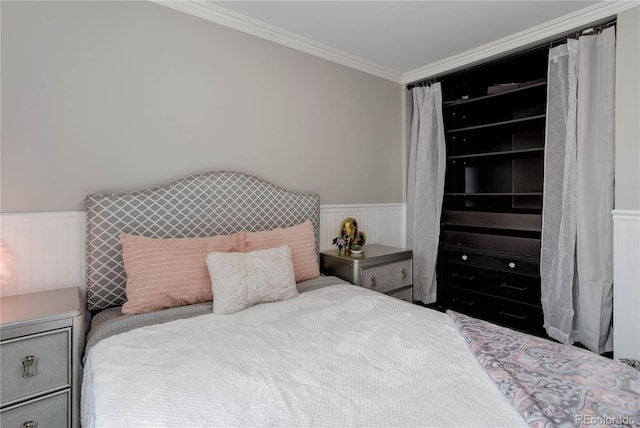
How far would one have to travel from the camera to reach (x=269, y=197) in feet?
8.19

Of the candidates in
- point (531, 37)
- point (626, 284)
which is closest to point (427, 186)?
point (531, 37)

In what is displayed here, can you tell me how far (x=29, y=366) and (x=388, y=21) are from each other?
112 inches

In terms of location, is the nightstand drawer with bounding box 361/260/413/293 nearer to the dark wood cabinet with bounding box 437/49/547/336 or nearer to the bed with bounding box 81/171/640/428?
the bed with bounding box 81/171/640/428

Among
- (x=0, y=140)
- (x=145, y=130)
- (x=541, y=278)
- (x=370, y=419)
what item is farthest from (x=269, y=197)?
(x=541, y=278)

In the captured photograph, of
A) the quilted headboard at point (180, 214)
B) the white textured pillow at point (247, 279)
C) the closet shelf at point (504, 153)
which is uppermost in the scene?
the closet shelf at point (504, 153)

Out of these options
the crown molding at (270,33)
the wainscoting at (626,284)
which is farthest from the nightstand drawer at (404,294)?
the crown molding at (270,33)

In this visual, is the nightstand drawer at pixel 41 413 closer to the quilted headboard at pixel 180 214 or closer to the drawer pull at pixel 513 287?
the quilted headboard at pixel 180 214

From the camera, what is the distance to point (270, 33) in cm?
253

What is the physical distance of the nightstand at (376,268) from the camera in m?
2.59

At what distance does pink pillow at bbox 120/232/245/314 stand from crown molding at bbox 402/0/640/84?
279 centimetres

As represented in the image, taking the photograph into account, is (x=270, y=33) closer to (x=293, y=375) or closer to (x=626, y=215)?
(x=293, y=375)

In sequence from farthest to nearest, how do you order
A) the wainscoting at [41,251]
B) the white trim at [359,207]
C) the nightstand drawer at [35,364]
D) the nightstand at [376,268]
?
the white trim at [359,207] → the nightstand at [376,268] → the wainscoting at [41,251] → the nightstand drawer at [35,364]

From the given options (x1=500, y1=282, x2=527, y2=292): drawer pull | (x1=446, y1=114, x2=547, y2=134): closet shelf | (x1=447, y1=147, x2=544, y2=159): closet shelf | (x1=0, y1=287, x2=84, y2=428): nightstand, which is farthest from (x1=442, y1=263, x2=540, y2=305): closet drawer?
(x1=0, y1=287, x2=84, y2=428): nightstand

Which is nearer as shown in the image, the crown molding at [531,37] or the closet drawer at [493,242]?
the crown molding at [531,37]
